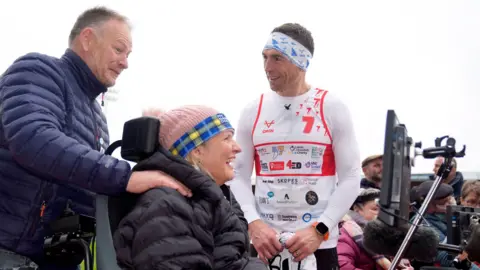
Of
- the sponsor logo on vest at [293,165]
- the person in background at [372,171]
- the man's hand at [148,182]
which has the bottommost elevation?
the person in background at [372,171]

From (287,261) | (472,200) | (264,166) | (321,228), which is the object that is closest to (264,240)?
(287,261)

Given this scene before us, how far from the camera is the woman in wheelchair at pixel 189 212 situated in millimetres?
1516

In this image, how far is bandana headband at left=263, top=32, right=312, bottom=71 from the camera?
104 inches

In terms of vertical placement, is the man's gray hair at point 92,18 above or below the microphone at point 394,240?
above

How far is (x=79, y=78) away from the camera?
2090 mm

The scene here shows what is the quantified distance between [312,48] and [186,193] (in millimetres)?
1386

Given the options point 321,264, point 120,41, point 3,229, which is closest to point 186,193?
point 3,229

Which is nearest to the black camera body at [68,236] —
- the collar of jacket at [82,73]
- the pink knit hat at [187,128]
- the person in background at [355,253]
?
the pink knit hat at [187,128]

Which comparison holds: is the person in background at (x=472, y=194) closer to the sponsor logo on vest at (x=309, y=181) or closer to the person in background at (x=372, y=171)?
the person in background at (x=372, y=171)

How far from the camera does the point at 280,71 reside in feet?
8.66

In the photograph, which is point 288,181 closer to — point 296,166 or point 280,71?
point 296,166

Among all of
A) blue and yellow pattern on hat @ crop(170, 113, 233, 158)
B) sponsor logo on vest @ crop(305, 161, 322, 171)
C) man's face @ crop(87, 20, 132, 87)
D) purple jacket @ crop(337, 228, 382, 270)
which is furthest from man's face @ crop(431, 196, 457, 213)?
man's face @ crop(87, 20, 132, 87)

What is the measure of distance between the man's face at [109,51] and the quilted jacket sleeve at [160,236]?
738mm

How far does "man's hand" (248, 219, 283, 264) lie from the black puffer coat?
619mm
